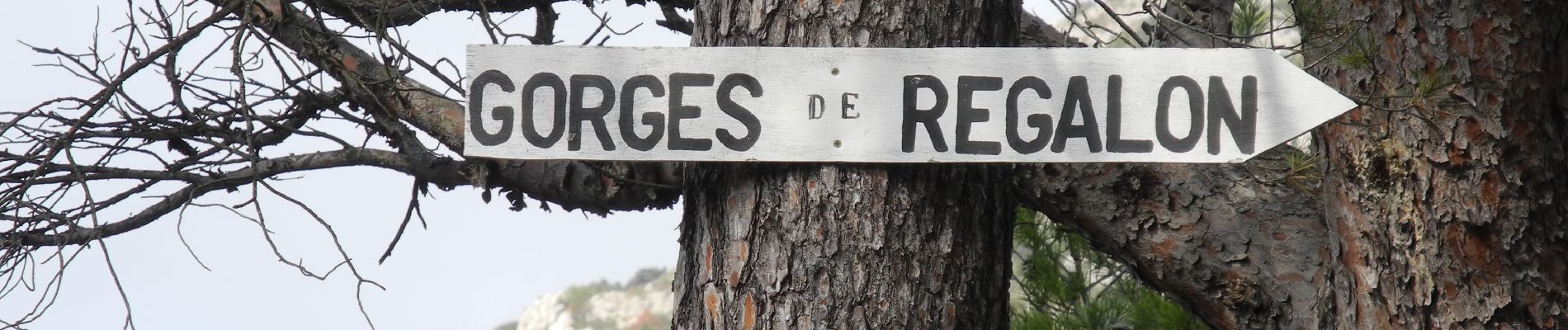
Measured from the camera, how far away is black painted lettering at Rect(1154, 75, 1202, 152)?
4.06 feet

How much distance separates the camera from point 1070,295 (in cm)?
343

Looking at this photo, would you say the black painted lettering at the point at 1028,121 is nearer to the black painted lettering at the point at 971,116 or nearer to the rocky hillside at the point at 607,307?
the black painted lettering at the point at 971,116

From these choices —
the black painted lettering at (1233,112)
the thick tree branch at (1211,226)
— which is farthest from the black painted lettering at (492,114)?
the thick tree branch at (1211,226)

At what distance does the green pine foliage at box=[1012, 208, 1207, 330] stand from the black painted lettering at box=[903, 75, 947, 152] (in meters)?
1.96

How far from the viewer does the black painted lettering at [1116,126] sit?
1.24m

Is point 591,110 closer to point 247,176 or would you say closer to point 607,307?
point 247,176

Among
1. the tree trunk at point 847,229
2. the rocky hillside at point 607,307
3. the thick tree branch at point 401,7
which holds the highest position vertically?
the thick tree branch at point 401,7

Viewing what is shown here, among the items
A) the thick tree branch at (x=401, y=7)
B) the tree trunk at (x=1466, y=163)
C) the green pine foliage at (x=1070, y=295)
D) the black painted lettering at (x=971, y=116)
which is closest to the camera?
the black painted lettering at (x=971, y=116)

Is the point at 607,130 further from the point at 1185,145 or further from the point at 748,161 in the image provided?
the point at 1185,145

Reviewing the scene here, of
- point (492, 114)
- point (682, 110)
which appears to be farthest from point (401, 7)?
point (682, 110)

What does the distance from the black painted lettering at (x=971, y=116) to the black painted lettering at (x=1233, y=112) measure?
255 mm

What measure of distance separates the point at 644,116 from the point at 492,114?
0.18 meters

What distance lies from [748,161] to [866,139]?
0.48ft

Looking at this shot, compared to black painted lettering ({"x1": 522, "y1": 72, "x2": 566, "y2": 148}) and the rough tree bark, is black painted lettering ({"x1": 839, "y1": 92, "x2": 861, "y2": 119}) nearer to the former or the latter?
black painted lettering ({"x1": 522, "y1": 72, "x2": 566, "y2": 148})
